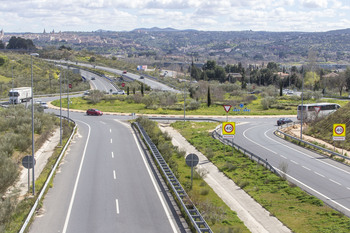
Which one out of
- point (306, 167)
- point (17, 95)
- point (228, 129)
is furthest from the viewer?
point (17, 95)

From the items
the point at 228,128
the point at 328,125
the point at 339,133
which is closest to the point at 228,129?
the point at 228,128

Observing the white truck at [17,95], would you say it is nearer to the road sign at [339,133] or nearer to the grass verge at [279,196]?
the grass verge at [279,196]

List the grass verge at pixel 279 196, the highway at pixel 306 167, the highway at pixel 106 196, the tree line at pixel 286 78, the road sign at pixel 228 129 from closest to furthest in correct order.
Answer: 1. the highway at pixel 106 196
2. the grass verge at pixel 279 196
3. the highway at pixel 306 167
4. the road sign at pixel 228 129
5. the tree line at pixel 286 78

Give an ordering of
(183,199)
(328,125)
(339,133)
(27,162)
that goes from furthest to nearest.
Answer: (328,125), (339,133), (27,162), (183,199)

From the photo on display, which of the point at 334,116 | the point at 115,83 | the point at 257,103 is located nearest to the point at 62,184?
the point at 334,116

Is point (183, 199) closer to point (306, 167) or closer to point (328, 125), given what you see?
point (306, 167)

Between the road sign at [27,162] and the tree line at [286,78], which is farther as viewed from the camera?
the tree line at [286,78]

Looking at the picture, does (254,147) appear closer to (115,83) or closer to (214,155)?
(214,155)

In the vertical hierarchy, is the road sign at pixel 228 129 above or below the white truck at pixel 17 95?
below

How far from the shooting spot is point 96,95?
76938 millimetres

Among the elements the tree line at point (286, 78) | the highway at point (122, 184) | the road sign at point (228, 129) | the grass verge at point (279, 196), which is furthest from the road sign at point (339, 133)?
the tree line at point (286, 78)

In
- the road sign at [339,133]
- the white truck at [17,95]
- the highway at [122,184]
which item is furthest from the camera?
the white truck at [17,95]

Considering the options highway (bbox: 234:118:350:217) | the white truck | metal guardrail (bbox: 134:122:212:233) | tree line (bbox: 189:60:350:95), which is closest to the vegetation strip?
metal guardrail (bbox: 134:122:212:233)

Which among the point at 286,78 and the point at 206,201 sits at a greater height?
the point at 286,78
